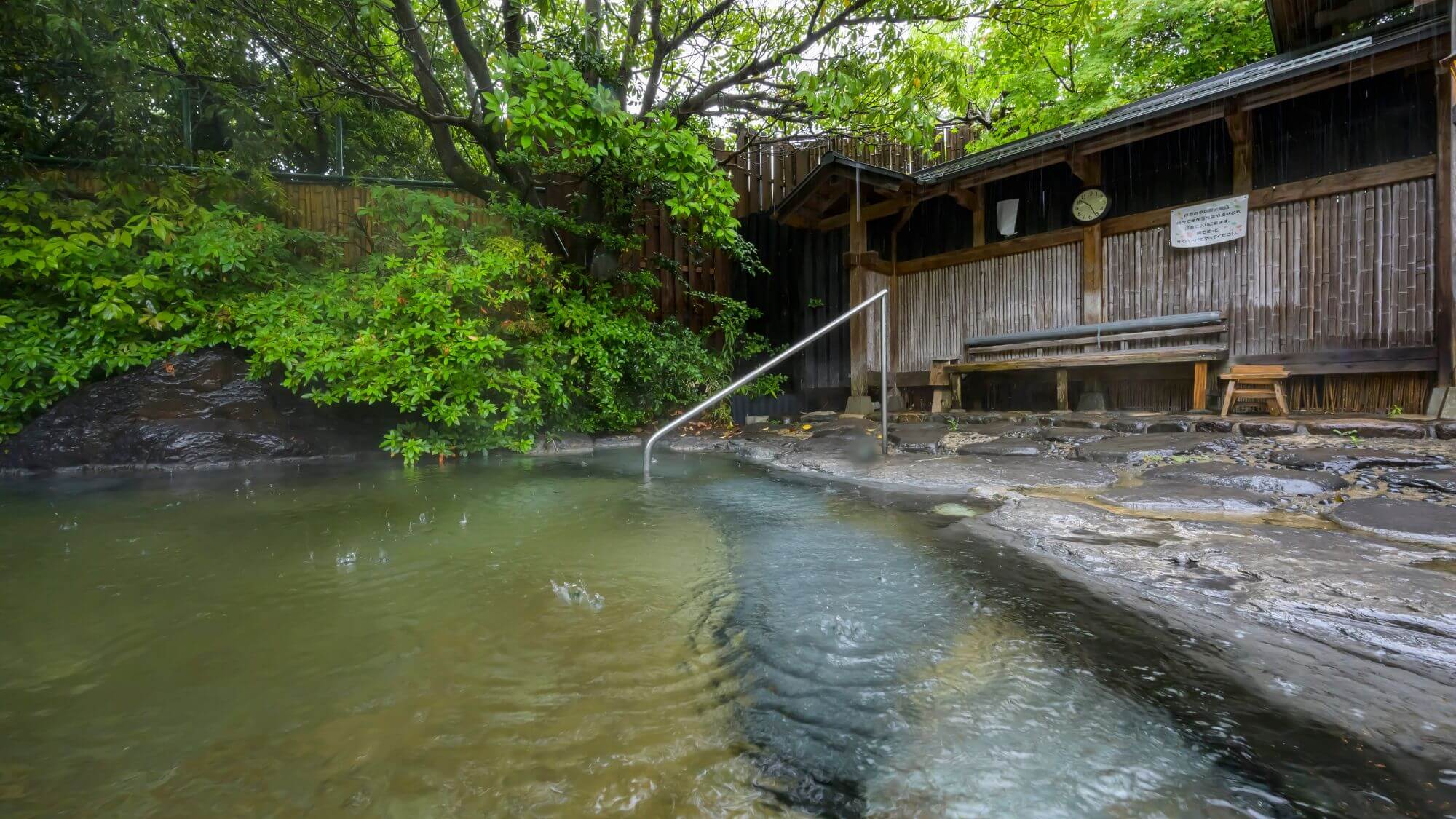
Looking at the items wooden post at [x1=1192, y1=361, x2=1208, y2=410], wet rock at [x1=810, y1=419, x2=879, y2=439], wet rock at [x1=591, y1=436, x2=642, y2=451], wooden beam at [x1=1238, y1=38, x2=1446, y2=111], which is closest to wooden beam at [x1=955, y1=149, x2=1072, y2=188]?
wooden beam at [x1=1238, y1=38, x2=1446, y2=111]

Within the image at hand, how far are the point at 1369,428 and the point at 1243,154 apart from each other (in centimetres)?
308

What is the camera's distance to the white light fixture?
7074 mm

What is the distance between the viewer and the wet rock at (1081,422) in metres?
4.91

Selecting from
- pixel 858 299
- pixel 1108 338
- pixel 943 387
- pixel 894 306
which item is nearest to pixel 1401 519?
pixel 1108 338

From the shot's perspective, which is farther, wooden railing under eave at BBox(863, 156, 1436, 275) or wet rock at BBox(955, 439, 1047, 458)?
wooden railing under eave at BBox(863, 156, 1436, 275)

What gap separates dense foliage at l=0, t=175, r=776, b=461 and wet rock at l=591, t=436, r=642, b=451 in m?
0.47

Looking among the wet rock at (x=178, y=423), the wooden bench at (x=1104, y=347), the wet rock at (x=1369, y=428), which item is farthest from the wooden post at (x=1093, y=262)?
the wet rock at (x=178, y=423)

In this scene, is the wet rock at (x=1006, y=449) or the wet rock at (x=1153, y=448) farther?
the wet rock at (x=1006, y=449)

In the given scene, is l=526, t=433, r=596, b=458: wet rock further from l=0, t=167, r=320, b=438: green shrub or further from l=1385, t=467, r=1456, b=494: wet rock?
l=1385, t=467, r=1456, b=494: wet rock

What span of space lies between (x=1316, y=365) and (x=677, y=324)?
616 cm

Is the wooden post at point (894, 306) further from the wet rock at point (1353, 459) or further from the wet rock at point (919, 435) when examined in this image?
the wet rock at point (1353, 459)

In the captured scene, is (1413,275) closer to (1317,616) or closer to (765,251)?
(1317,616)

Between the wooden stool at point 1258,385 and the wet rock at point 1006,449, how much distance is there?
200 cm

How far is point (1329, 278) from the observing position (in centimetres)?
513
